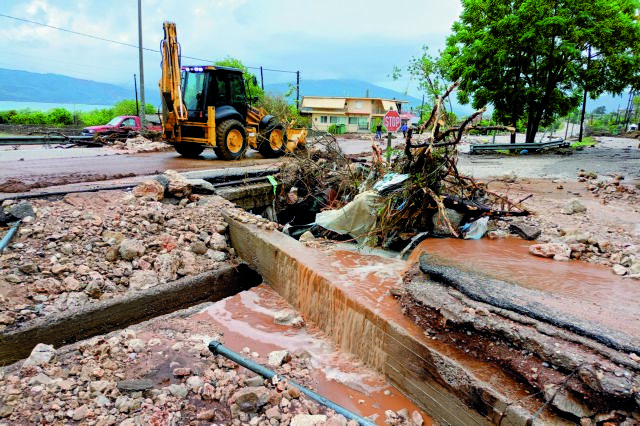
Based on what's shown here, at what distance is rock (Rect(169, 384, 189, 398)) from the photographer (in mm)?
3320

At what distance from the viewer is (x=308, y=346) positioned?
4410mm

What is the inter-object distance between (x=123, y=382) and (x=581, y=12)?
18.2m

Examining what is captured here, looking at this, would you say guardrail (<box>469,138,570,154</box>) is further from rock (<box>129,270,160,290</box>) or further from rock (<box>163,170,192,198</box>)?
rock (<box>129,270,160,290</box>)

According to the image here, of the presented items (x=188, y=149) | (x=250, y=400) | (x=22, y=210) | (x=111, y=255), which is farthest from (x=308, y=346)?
(x=188, y=149)

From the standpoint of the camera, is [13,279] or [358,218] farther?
A: [358,218]

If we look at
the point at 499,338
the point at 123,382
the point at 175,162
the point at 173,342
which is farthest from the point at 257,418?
the point at 175,162

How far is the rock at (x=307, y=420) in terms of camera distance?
303cm

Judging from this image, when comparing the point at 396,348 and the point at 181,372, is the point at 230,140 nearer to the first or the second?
the point at 181,372

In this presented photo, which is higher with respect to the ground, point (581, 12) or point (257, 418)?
point (581, 12)

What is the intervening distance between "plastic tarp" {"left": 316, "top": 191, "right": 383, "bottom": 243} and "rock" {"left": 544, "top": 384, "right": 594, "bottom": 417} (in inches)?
146

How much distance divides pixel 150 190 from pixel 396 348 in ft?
16.4

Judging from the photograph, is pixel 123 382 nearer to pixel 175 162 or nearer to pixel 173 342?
pixel 173 342

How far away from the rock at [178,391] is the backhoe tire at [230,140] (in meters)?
8.68

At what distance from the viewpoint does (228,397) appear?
3.34 metres
